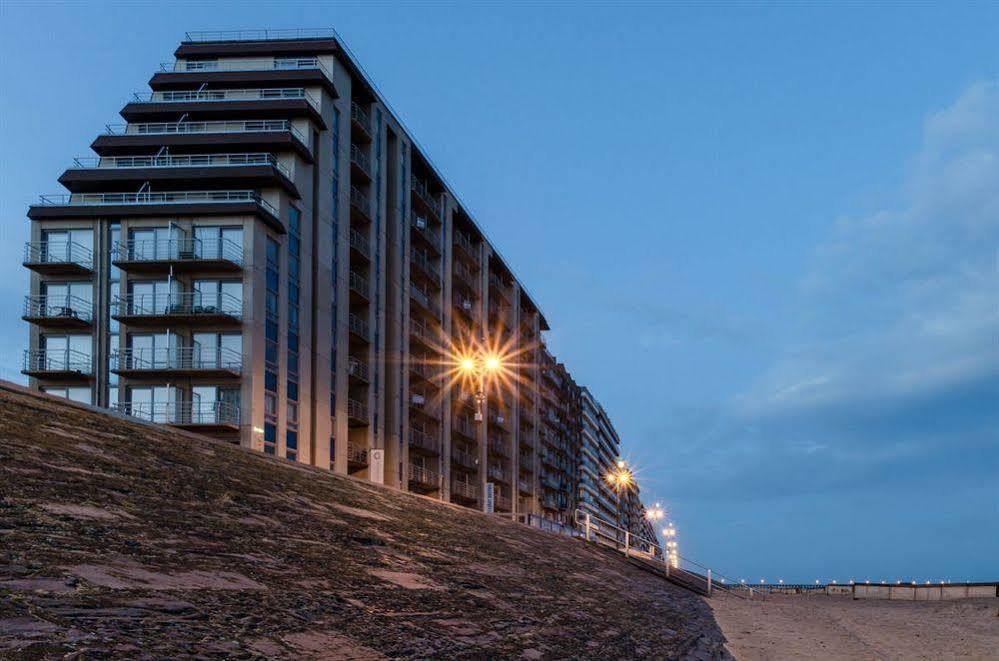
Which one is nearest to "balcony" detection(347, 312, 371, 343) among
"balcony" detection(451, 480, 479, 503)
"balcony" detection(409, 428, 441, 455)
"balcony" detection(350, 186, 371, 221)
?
"balcony" detection(350, 186, 371, 221)

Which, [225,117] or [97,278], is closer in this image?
[97,278]

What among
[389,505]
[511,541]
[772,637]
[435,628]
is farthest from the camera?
[772,637]

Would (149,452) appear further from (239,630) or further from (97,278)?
(97,278)

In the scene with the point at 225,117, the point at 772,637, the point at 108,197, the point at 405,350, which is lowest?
the point at 772,637

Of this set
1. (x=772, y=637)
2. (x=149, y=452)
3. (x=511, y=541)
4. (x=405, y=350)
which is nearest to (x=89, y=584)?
(x=149, y=452)

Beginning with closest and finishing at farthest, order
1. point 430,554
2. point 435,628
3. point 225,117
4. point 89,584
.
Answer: point 89,584
point 435,628
point 430,554
point 225,117

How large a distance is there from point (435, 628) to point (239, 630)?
2214 millimetres

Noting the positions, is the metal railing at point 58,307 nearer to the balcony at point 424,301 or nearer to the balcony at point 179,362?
the balcony at point 179,362

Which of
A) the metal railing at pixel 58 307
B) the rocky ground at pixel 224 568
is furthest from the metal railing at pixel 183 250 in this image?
the rocky ground at pixel 224 568

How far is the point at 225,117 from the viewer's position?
53219 mm

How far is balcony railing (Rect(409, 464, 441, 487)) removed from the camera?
66250 mm

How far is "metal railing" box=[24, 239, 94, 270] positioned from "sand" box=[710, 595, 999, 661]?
3774 cm

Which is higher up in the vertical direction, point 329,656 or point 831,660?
point 329,656

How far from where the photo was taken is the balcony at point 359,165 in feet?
195
